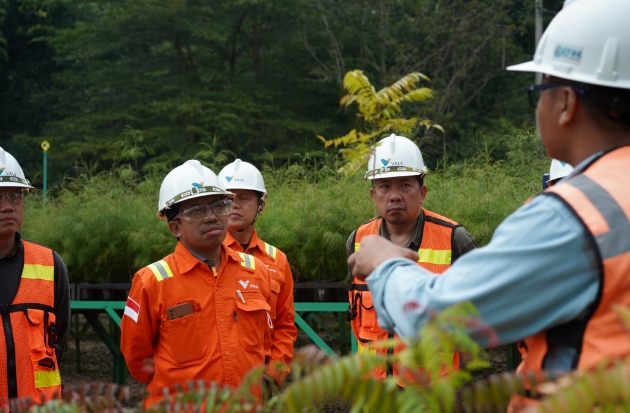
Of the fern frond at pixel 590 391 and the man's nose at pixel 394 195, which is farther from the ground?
the fern frond at pixel 590 391

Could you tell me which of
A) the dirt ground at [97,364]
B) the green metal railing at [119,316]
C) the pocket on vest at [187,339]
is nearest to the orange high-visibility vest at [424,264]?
the pocket on vest at [187,339]

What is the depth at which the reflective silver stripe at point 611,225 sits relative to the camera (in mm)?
1846

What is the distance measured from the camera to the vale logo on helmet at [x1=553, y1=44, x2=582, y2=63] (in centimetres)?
218

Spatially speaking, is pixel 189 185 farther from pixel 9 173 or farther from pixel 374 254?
pixel 374 254

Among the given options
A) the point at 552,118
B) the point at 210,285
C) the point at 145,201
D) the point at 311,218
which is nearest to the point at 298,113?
the point at 145,201

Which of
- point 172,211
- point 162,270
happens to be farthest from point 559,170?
point 162,270

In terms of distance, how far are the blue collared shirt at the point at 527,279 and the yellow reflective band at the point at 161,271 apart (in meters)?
3.14

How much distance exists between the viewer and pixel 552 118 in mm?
2258

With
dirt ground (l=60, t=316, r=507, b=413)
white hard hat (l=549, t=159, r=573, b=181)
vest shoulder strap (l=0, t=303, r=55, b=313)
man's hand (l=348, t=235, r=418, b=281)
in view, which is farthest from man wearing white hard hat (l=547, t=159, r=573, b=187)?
dirt ground (l=60, t=316, r=507, b=413)

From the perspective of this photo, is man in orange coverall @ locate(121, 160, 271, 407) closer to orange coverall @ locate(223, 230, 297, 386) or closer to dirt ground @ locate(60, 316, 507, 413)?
orange coverall @ locate(223, 230, 297, 386)

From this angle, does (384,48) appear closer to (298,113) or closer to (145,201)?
(298,113)

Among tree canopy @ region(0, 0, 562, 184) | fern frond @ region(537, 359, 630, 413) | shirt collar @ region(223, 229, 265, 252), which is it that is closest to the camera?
fern frond @ region(537, 359, 630, 413)

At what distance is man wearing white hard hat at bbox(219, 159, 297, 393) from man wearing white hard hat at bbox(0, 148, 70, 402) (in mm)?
1358

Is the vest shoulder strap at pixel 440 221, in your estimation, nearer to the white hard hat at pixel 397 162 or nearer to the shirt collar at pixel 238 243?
the white hard hat at pixel 397 162
